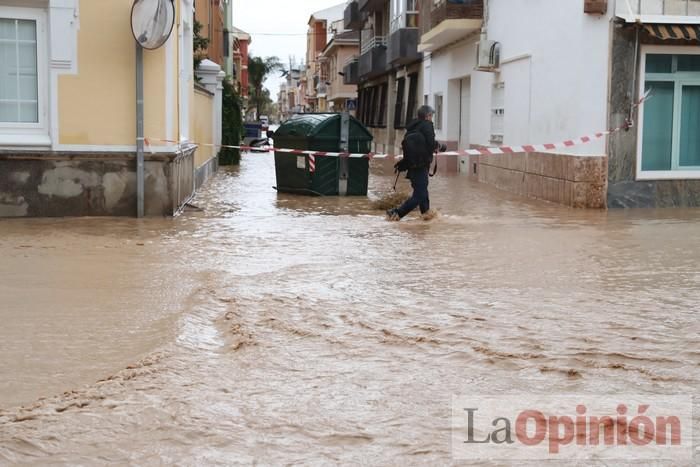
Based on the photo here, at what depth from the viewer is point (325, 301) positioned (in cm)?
771

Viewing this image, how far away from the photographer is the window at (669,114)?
52.2 feet

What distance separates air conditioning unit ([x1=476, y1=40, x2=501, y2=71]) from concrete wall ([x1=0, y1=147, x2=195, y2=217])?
1003 centimetres

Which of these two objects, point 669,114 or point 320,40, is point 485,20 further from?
point 320,40

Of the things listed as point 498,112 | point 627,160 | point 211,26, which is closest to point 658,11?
point 627,160

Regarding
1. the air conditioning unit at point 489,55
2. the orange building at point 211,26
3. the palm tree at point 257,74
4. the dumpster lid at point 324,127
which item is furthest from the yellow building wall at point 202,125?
the palm tree at point 257,74

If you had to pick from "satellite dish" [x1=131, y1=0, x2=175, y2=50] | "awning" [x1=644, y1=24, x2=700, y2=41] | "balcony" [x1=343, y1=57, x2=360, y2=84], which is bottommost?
"satellite dish" [x1=131, y1=0, x2=175, y2=50]

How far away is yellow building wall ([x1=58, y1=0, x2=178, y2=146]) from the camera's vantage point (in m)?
12.9

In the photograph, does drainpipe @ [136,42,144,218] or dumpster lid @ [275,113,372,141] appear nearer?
drainpipe @ [136,42,144,218]

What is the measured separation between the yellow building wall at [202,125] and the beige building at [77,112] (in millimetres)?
5588

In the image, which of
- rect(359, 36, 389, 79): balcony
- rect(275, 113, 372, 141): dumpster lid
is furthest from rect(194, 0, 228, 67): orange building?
rect(275, 113, 372, 141): dumpster lid

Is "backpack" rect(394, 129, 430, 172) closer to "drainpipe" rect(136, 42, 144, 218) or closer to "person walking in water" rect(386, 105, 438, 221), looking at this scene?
"person walking in water" rect(386, 105, 438, 221)

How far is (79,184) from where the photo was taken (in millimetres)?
13133

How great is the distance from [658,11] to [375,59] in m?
24.8

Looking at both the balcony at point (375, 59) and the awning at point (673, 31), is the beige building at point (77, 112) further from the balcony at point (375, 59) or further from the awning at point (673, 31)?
the balcony at point (375, 59)
